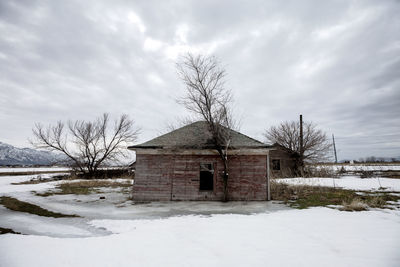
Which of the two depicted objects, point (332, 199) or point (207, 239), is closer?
point (207, 239)

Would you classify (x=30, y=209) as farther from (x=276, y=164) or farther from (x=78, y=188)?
(x=276, y=164)

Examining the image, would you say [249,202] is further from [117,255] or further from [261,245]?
[117,255]

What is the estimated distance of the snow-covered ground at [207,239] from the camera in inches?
174

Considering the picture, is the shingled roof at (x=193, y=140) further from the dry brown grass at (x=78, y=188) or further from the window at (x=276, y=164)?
the window at (x=276, y=164)

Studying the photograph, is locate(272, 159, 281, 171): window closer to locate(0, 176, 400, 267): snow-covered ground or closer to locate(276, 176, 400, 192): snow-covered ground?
locate(276, 176, 400, 192): snow-covered ground

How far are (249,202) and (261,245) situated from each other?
6.68 m

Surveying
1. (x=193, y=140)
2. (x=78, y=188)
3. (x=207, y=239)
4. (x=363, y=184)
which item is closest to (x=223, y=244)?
(x=207, y=239)

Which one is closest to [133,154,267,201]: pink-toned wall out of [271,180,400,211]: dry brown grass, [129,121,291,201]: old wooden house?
[129,121,291,201]: old wooden house

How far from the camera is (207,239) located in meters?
5.71

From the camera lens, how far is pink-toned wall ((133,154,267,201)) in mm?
12328

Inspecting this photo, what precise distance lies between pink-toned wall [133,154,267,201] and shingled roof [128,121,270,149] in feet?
2.74

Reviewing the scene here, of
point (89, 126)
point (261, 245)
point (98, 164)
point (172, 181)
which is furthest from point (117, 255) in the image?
point (89, 126)

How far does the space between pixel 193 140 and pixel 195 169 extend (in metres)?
1.86

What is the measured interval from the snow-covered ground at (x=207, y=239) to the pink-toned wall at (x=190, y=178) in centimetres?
305
